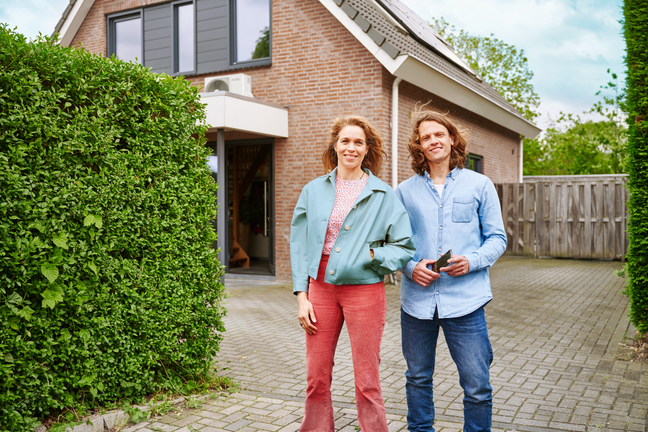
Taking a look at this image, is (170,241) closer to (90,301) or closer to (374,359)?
(90,301)

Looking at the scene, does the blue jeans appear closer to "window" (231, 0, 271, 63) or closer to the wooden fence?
"window" (231, 0, 271, 63)

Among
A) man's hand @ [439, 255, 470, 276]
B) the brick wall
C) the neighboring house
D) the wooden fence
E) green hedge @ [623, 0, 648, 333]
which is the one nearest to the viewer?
man's hand @ [439, 255, 470, 276]

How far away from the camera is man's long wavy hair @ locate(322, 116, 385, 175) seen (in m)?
3.15

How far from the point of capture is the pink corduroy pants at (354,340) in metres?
2.99

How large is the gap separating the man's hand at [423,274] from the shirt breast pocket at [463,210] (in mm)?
279

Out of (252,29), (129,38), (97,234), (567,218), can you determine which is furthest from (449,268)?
(567,218)

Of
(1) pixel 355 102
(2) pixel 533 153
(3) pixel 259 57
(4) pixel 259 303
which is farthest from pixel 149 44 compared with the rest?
(2) pixel 533 153

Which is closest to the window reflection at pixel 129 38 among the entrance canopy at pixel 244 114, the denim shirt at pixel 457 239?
the entrance canopy at pixel 244 114

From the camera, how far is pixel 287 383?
15.7 feet

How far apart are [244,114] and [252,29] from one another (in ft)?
8.64

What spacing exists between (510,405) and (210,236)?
2.64 m

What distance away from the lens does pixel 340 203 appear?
3094 millimetres

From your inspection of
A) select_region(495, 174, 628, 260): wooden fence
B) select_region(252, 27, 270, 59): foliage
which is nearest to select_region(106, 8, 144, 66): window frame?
select_region(252, 27, 270, 59): foliage

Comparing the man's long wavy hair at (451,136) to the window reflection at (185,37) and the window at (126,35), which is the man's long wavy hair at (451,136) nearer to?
the window reflection at (185,37)
